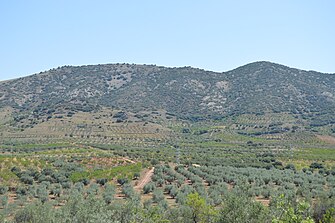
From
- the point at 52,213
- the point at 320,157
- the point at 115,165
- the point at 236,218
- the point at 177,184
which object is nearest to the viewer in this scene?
the point at 236,218

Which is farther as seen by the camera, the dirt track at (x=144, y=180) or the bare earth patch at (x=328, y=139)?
the bare earth patch at (x=328, y=139)

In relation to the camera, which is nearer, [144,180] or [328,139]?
[144,180]

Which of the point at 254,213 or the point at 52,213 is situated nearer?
the point at 254,213

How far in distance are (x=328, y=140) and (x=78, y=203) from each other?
112608 mm

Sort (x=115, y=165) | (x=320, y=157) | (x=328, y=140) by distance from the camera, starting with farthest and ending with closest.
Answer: (x=328, y=140)
(x=320, y=157)
(x=115, y=165)

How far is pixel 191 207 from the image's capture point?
28000 mm

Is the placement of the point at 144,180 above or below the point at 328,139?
below

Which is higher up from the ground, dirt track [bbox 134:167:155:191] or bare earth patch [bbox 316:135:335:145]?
bare earth patch [bbox 316:135:335:145]

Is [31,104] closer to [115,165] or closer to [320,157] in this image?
[115,165]

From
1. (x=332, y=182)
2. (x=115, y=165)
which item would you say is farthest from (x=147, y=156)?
(x=332, y=182)

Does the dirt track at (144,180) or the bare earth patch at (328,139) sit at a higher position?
the bare earth patch at (328,139)

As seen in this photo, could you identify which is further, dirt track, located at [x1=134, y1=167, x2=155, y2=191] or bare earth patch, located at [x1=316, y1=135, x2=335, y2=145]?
bare earth patch, located at [x1=316, y1=135, x2=335, y2=145]

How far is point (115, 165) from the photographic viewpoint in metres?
71.9

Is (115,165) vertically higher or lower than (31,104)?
lower
